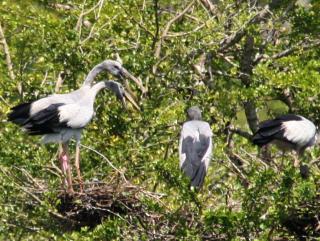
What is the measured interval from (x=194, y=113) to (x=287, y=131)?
111cm

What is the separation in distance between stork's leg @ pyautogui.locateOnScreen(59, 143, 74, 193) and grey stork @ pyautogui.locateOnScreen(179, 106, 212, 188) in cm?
114

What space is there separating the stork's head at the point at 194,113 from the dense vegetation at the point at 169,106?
0.16m

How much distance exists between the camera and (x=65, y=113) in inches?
414

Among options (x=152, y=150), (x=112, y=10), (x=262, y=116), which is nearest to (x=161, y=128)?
(x=152, y=150)

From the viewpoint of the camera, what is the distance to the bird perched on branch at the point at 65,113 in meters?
10.2

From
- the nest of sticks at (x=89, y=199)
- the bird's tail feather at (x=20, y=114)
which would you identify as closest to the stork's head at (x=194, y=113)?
the nest of sticks at (x=89, y=199)

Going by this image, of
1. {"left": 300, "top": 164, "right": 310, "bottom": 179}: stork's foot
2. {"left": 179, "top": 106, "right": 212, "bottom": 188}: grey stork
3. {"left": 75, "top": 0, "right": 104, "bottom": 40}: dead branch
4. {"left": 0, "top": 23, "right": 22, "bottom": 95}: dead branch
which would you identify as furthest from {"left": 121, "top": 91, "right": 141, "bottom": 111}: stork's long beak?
{"left": 300, "top": 164, "right": 310, "bottom": 179}: stork's foot

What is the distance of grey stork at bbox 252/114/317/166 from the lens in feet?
35.3

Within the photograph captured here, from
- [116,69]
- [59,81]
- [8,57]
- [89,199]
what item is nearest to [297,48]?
[116,69]

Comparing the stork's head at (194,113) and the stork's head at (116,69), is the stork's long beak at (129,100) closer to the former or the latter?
the stork's head at (116,69)

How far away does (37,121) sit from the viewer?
1030cm

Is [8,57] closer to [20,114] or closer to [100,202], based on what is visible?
[20,114]

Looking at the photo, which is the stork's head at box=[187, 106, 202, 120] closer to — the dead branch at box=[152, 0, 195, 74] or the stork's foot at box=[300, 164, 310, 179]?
the dead branch at box=[152, 0, 195, 74]

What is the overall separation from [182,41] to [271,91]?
115 centimetres
